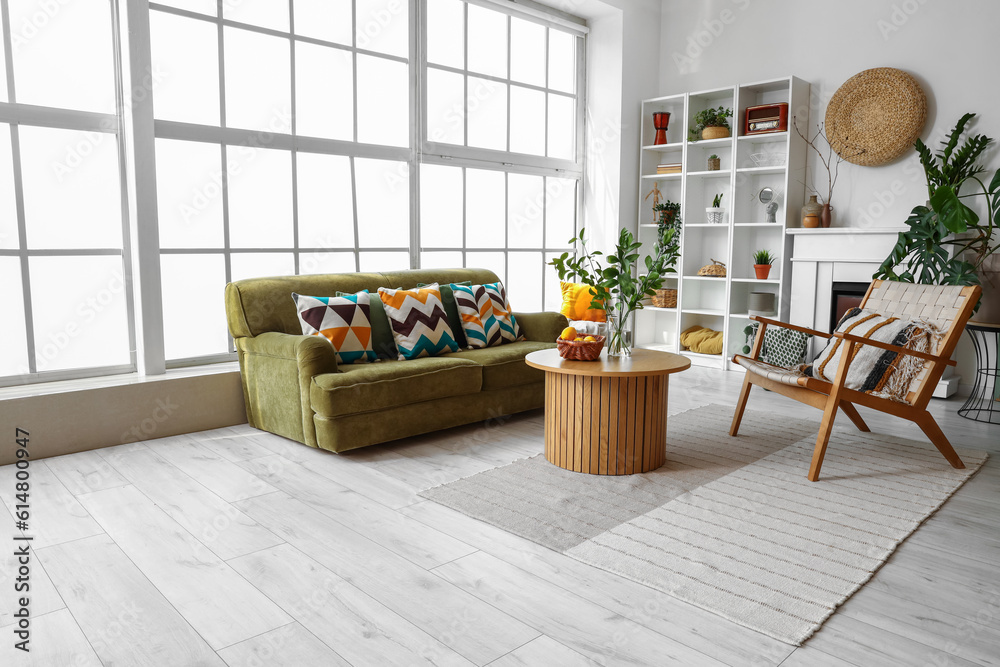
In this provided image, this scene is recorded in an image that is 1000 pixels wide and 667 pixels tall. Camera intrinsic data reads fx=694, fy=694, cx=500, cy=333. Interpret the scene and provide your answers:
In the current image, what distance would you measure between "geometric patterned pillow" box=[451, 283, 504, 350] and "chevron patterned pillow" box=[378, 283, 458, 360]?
0.15 m

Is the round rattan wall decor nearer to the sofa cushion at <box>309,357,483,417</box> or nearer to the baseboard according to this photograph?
the sofa cushion at <box>309,357,483,417</box>

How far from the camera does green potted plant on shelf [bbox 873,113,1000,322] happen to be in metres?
4.28

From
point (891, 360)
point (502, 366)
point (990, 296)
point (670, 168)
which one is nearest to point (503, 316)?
point (502, 366)

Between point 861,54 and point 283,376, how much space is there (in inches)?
186

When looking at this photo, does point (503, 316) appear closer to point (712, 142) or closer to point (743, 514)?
point (743, 514)

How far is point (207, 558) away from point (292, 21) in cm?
331

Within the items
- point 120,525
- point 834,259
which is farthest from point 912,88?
point 120,525

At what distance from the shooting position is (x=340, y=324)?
11.9ft

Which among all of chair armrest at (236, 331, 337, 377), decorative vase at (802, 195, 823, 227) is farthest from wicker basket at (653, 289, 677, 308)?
chair armrest at (236, 331, 337, 377)

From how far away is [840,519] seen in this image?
254 centimetres

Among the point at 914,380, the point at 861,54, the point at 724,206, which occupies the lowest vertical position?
the point at 914,380

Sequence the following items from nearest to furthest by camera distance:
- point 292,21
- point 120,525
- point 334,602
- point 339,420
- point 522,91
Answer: point 334,602 → point 120,525 → point 339,420 → point 292,21 → point 522,91

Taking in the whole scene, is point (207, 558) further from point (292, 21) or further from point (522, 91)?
point (522, 91)

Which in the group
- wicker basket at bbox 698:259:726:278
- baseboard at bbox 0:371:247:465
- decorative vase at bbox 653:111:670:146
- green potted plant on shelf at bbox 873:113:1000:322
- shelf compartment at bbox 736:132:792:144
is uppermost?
decorative vase at bbox 653:111:670:146
